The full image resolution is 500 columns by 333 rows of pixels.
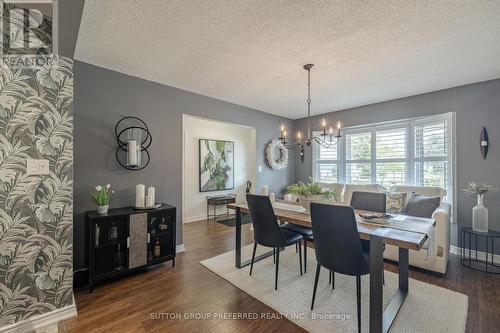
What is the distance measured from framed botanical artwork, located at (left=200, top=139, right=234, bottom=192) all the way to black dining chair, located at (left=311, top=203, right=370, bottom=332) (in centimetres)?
399

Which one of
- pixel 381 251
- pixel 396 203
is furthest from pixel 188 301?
pixel 396 203

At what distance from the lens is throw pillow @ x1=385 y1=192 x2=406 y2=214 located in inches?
128

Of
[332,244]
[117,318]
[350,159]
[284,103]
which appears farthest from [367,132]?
[117,318]

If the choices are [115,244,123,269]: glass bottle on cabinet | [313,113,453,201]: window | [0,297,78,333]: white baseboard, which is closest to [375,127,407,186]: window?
[313,113,453,201]: window

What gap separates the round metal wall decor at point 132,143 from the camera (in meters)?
2.77

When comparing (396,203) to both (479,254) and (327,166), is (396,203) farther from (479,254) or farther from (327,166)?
(327,166)

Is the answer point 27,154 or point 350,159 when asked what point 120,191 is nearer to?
point 27,154

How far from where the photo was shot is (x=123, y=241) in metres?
2.50

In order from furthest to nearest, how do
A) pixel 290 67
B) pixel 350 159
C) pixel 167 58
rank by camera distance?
pixel 350 159 < pixel 290 67 < pixel 167 58

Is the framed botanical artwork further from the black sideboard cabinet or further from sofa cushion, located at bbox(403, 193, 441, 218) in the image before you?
sofa cushion, located at bbox(403, 193, 441, 218)

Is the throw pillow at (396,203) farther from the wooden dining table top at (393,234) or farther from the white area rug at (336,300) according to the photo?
the wooden dining table top at (393,234)

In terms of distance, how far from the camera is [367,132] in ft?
14.5

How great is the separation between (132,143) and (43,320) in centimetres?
182

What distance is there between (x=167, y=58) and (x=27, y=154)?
5.20 ft
